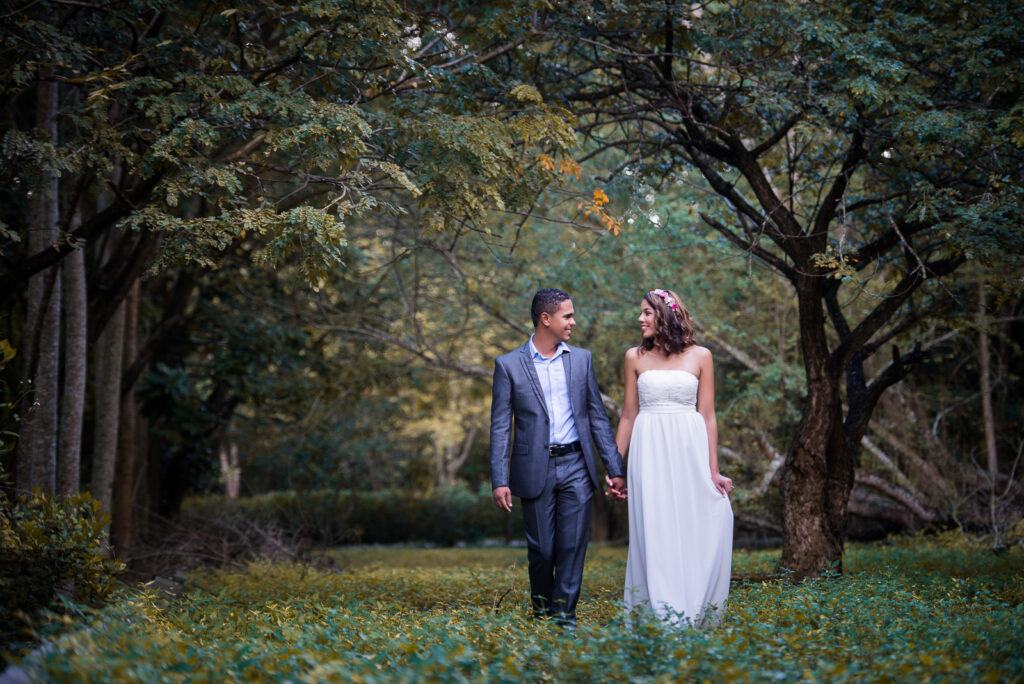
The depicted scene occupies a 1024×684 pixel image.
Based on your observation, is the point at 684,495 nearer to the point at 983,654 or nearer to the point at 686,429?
the point at 686,429

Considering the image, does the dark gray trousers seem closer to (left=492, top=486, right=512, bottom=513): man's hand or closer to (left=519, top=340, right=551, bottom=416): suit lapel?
(left=492, top=486, right=512, bottom=513): man's hand

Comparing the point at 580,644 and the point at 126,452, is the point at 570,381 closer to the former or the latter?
the point at 580,644

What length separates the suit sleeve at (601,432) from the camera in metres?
5.67

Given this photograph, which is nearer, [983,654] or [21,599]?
[983,654]

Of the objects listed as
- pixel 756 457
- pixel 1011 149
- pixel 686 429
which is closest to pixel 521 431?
pixel 686 429

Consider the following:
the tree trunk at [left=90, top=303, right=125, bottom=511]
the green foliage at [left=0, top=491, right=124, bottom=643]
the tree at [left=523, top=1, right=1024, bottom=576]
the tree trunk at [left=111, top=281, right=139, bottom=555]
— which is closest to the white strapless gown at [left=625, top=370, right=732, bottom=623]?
the tree at [left=523, top=1, right=1024, bottom=576]

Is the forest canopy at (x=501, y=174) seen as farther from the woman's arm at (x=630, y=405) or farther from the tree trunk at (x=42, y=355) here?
the woman's arm at (x=630, y=405)

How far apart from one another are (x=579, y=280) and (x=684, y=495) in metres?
8.18

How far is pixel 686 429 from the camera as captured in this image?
577 centimetres

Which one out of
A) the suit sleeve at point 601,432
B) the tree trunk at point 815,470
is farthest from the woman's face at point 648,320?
the tree trunk at point 815,470

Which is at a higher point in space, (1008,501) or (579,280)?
(579,280)

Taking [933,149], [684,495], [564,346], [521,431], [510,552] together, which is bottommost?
[510,552]

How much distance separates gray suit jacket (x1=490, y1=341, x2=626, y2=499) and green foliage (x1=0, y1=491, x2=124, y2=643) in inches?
94.8

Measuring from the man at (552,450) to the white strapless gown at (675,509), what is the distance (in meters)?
0.21
